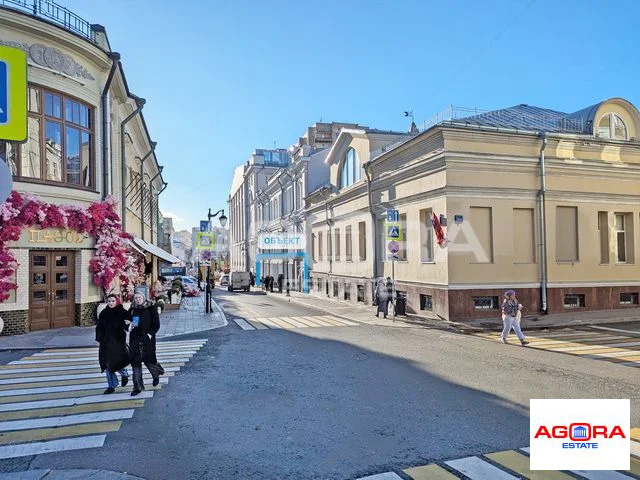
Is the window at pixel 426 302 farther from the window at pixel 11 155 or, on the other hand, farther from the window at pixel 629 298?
the window at pixel 11 155

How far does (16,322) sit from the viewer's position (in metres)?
14.8

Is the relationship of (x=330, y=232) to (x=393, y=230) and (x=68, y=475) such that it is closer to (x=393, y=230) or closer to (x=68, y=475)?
(x=393, y=230)

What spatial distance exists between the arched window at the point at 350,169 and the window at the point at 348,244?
295cm

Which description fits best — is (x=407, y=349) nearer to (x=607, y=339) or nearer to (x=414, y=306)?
(x=607, y=339)

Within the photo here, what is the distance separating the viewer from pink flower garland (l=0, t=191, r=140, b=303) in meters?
14.3

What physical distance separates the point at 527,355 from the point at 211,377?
25.0 ft

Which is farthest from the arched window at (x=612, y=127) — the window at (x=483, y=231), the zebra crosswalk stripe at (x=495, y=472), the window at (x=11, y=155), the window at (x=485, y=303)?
the window at (x=11, y=155)

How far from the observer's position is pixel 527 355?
→ 11453 mm

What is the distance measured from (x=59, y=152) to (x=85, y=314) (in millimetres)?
5755

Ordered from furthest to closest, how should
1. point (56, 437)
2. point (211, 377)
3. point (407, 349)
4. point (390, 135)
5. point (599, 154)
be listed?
point (390, 135) < point (599, 154) < point (407, 349) < point (211, 377) < point (56, 437)

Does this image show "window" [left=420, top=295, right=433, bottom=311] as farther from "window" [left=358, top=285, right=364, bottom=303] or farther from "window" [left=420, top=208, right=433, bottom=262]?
"window" [left=358, top=285, right=364, bottom=303]

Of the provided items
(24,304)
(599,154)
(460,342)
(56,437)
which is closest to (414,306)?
(460,342)

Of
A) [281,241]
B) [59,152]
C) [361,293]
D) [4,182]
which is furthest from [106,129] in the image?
[281,241]

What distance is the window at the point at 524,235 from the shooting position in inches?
747
